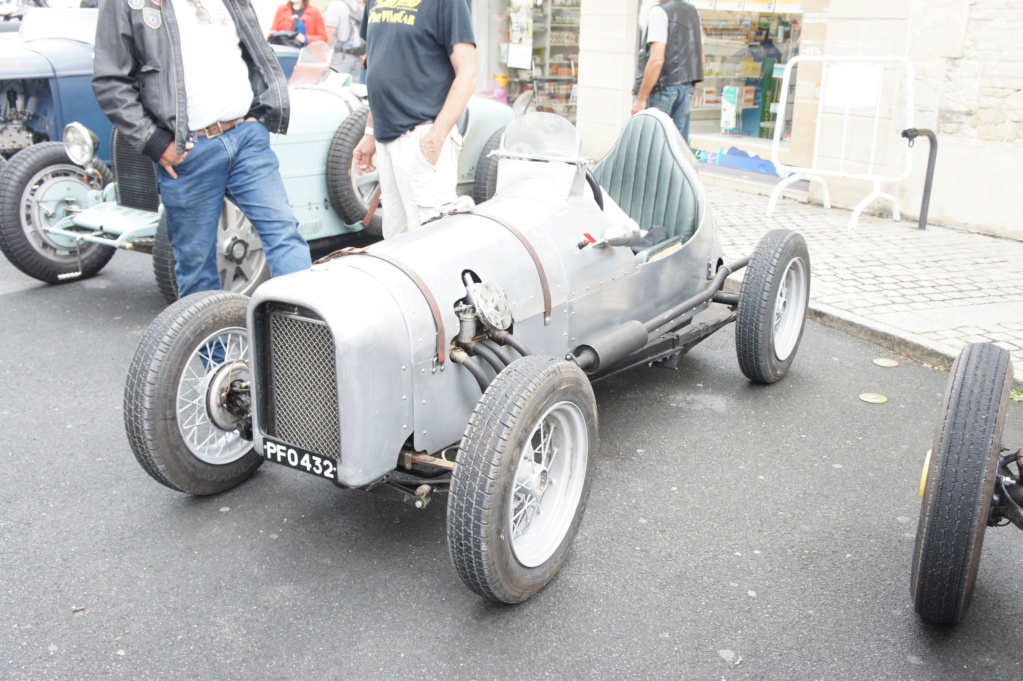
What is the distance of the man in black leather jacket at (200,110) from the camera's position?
149 inches

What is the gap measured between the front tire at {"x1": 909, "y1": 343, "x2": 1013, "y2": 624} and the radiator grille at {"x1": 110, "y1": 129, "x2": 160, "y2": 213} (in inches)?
192

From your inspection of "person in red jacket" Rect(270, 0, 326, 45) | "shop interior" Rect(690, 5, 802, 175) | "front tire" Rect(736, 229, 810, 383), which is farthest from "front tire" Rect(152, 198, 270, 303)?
"person in red jacket" Rect(270, 0, 326, 45)

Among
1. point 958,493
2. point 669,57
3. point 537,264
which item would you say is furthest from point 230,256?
point 669,57

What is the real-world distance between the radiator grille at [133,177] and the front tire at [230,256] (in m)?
0.68

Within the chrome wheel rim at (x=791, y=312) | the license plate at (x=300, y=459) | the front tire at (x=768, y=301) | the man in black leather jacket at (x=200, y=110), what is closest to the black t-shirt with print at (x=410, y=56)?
the man in black leather jacket at (x=200, y=110)

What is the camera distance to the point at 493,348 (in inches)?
122

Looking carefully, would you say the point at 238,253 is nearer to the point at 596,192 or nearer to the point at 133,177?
the point at 133,177

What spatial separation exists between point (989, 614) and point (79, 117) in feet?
24.2

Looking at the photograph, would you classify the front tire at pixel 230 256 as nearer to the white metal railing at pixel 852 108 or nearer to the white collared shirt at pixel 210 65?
the white collared shirt at pixel 210 65

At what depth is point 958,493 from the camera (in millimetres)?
2443

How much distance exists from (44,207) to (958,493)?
18.6 ft

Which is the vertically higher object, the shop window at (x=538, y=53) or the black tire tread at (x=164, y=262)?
the shop window at (x=538, y=53)

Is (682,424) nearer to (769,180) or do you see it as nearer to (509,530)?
(509,530)

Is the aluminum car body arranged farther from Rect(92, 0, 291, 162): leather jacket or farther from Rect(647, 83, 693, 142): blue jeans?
Rect(647, 83, 693, 142): blue jeans
